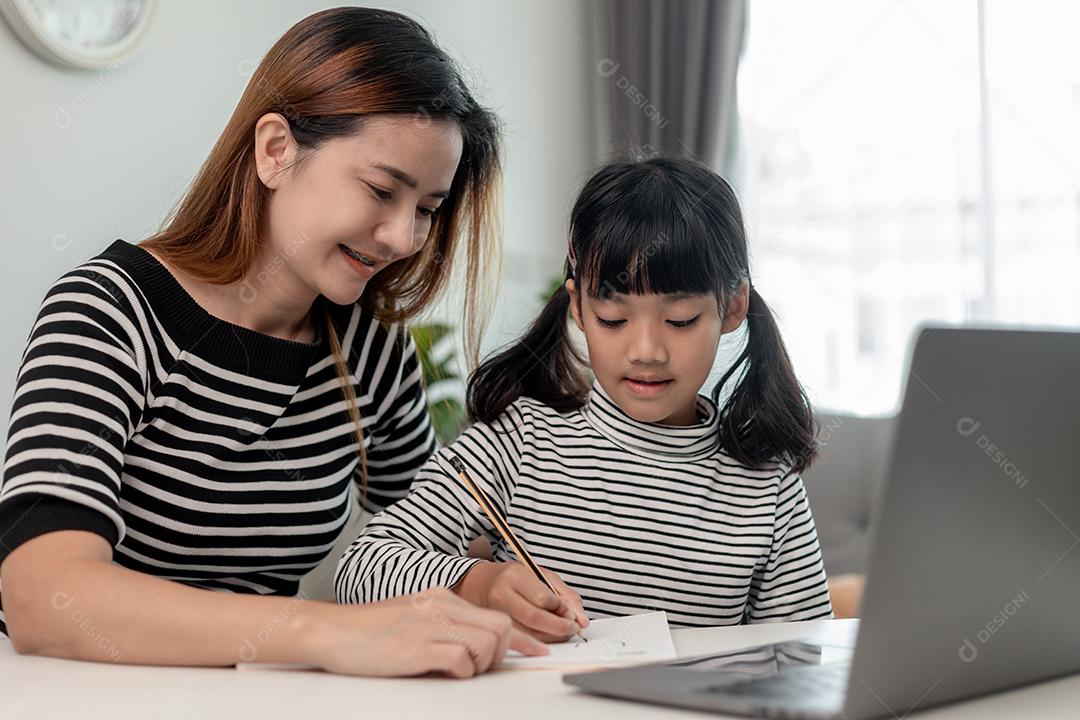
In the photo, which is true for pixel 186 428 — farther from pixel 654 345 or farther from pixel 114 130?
pixel 114 130

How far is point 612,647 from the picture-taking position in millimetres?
907

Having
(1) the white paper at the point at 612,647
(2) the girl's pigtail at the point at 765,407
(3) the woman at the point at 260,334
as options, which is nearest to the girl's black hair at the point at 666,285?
(2) the girl's pigtail at the point at 765,407

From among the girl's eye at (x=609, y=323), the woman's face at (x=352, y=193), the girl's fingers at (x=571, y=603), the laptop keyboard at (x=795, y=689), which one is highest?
the woman's face at (x=352, y=193)

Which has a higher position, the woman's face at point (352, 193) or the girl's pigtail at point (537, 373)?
the woman's face at point (352, 193)

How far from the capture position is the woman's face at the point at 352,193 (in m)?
1.13

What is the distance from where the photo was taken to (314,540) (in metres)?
1.28

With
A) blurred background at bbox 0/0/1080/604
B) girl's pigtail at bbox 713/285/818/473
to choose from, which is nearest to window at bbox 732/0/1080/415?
blurred background at bbox 0/0/1080/604

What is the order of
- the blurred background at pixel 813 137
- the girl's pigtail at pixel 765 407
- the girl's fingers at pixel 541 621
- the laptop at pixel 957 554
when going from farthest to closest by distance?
the blurred background at pixel 813 137 → the girl's pigtail at pixel 765 407 → the girl's fingers at pixel 541 621 → the laptop at pixel 957 554

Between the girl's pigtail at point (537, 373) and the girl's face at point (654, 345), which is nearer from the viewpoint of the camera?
the girl's face at point (654, 345)

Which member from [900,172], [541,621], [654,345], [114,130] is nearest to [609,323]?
[654,345]

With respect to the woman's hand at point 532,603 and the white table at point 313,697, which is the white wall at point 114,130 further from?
the white table at point 313,697

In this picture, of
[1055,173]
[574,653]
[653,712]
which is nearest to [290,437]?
[574,653]

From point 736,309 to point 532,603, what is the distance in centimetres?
50

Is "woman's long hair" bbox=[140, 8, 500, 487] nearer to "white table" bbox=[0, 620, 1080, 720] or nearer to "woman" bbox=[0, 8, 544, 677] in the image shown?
"woman" bbox=[0, 8, 544, 677]
